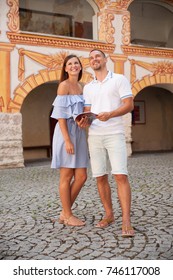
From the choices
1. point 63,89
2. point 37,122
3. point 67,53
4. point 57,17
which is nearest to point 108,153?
point 63,89

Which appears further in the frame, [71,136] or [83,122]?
[71,136]

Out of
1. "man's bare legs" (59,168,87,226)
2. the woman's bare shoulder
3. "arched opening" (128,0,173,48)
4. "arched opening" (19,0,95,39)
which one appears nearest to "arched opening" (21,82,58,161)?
"arched opening" (19,0,95,39)

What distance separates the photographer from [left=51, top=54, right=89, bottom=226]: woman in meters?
3.92

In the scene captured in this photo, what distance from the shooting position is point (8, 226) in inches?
162

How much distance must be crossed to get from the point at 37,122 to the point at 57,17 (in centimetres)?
399

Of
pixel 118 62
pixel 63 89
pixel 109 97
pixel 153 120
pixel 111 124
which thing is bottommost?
pixel 111 124

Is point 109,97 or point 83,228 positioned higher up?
point 109,97

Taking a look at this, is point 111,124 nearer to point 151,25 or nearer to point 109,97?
point 109,97

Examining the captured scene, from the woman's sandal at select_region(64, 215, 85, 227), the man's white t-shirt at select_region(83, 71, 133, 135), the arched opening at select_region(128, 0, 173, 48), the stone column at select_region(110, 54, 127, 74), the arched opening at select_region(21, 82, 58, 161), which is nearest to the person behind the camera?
the man's white t-shirt at select_region(83, 71, 133, 135)

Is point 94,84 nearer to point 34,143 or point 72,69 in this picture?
point 72,69

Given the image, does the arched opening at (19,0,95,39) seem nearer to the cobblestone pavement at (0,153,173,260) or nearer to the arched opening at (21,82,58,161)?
the arched opening at (21,82,58,161)

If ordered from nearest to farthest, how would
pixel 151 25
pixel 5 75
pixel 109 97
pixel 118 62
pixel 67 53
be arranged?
pixel 109 97 < pixel 5 75 < pixel 67 53 < pixel 118 62 < pixel 151 25

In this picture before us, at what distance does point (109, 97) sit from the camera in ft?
11.8

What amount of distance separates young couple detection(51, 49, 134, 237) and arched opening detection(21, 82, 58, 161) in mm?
10927
